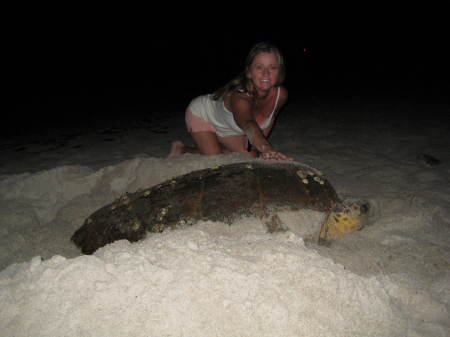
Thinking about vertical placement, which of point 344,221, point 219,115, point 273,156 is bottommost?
point 344,221

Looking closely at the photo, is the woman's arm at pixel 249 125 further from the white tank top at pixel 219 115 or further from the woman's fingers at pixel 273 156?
the white tank top at pixel 219 115

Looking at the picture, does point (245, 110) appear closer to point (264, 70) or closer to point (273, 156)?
point (264, 70)

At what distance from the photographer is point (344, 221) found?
1.53 m

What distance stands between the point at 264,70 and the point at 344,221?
117cm

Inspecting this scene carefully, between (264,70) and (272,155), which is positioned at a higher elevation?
(264,70)

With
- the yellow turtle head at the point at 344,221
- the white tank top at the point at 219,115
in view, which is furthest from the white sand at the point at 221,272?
the white tank top at the point at 219,115

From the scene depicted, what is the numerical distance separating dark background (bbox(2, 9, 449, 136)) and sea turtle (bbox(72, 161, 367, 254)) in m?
3.82

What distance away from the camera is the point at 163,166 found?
7.37 feet

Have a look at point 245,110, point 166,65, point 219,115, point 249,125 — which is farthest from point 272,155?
point 166,65

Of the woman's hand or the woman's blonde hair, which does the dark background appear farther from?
the woman's hand

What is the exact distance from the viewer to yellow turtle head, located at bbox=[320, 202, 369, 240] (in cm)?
153

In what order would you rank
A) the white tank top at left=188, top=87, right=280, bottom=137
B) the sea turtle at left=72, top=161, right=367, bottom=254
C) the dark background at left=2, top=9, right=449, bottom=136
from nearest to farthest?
the sea turtle at left=72, top=161, right=367, bottom=254 < the white tank top at left=188, top=87, right=280, bottom=137 < the dark background at left=2, top=9, right=449, bottom=136

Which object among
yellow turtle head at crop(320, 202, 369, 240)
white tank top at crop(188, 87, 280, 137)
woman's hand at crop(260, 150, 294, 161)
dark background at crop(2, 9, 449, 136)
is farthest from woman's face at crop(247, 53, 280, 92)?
dark background at crop(2, 9, 449, 136)

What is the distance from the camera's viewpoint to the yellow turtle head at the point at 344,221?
153 centimetres
